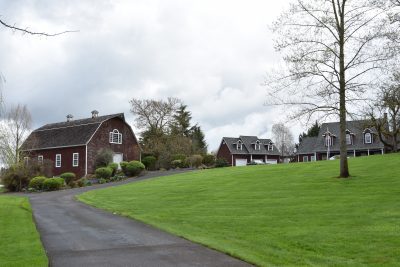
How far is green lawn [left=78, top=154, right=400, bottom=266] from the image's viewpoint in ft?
30.9

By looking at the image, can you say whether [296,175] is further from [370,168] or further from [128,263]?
[128,263]

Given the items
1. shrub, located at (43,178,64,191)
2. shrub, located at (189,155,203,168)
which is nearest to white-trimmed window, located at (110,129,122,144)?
shrub, located at (189,155,203,168)

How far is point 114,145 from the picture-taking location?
179 ft

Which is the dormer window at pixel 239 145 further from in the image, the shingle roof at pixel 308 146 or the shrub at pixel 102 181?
the shrub at pixel 102 181

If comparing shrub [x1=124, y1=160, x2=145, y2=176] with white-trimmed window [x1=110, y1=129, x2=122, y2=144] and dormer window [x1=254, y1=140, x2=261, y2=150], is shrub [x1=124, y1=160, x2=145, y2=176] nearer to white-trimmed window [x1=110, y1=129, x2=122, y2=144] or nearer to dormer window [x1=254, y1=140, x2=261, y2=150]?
white-trimmed window [x1=110, y1=129, x2=122, y2=144]

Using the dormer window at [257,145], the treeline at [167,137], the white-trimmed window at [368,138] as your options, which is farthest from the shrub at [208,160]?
the white-trimmed window at [368,138]

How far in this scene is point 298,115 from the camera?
23797mm

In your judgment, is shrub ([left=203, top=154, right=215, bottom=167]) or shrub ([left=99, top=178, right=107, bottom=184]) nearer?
shrub ([left=99, top=178, right=107, bottom=184])

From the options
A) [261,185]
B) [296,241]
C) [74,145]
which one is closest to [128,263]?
[296,241]

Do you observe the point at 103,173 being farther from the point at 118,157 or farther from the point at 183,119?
the point at 183,119

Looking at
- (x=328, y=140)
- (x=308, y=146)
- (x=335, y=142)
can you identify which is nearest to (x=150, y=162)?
(x=328, y=140)

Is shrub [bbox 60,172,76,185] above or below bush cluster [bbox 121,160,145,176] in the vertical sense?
below

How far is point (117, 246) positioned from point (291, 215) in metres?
6.06

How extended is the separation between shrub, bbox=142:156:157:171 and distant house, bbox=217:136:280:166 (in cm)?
1961
